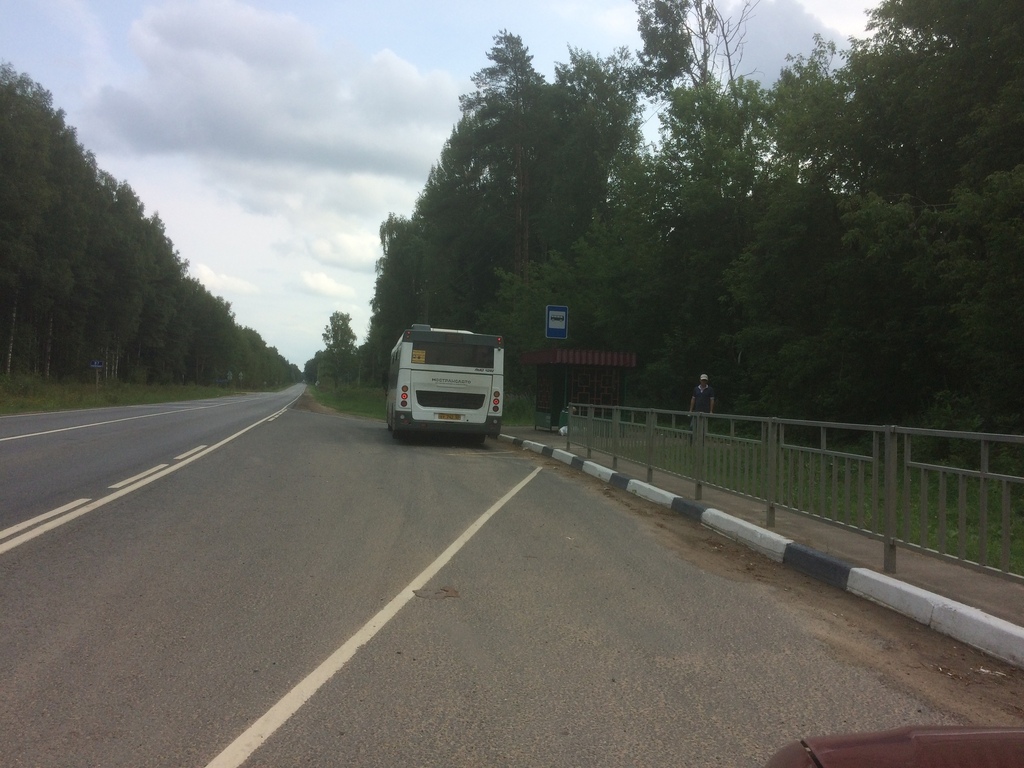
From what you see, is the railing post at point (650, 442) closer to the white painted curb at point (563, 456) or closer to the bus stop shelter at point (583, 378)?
the white painted curb at point (563, 456)

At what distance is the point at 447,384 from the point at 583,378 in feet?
19.0

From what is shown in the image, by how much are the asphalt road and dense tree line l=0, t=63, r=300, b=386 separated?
143 feet

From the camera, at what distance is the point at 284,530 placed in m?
8.38

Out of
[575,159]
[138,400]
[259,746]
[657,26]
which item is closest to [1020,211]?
[259,746]

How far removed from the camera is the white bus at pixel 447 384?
20.0 metres

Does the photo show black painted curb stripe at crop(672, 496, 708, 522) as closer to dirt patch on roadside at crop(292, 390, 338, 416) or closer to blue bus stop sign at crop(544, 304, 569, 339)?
blue bus stop sign at crop(544, 304, 569, 339)

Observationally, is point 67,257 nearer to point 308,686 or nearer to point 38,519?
point 38,519

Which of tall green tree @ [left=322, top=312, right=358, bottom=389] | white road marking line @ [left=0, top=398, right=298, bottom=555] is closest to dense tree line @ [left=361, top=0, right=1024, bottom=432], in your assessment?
white road marking line @ [left=0, top=398, right=298, bottom=555]

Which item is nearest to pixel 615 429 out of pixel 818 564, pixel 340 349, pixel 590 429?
pixel 590 429

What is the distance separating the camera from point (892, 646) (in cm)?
522

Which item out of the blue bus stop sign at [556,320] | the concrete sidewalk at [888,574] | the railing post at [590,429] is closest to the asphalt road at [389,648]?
the concrete sidewalk at [888,574]

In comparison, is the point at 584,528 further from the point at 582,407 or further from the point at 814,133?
the point at 814,133

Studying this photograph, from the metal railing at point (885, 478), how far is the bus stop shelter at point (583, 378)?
1290 centimetres

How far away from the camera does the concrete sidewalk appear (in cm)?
529
